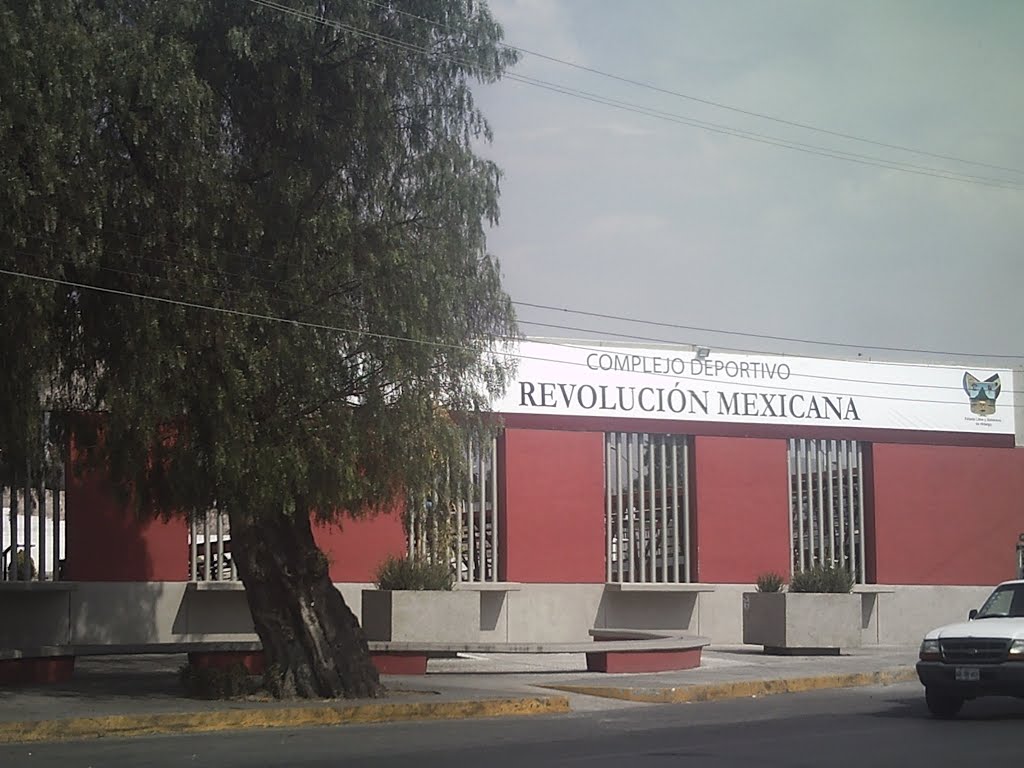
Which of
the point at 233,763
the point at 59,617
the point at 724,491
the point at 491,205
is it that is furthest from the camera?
the point at 724,491

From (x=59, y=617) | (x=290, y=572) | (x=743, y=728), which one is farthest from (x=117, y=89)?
(x=59, y=617)

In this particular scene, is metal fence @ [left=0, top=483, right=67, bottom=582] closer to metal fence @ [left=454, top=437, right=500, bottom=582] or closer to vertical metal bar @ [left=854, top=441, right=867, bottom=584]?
metal fence @ [left=454, top=437, right=500, bottom=582]

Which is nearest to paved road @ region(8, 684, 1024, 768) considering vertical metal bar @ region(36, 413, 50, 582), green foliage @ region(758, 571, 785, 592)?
vertical metal bar @ region(36, 413, 50, 582)

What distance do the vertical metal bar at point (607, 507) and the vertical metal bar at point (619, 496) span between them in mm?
176

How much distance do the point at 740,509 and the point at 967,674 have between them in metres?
13.7

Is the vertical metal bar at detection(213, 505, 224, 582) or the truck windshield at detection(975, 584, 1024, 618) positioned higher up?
the vertical metal bar at detection(213, 505, 224, 582)

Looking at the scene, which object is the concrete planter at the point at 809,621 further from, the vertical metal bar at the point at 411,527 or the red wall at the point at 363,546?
the red wall at the point at 363,546

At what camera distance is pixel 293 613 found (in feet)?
53.7

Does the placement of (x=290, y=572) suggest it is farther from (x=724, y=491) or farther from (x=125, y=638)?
(x=724, y=491)

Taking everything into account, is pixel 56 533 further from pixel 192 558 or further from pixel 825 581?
pixel 825 581

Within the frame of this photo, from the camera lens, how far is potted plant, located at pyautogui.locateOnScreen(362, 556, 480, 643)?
22.2 meters

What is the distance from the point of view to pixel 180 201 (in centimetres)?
1464

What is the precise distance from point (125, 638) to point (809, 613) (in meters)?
12.5

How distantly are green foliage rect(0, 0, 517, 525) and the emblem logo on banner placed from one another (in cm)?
1843
